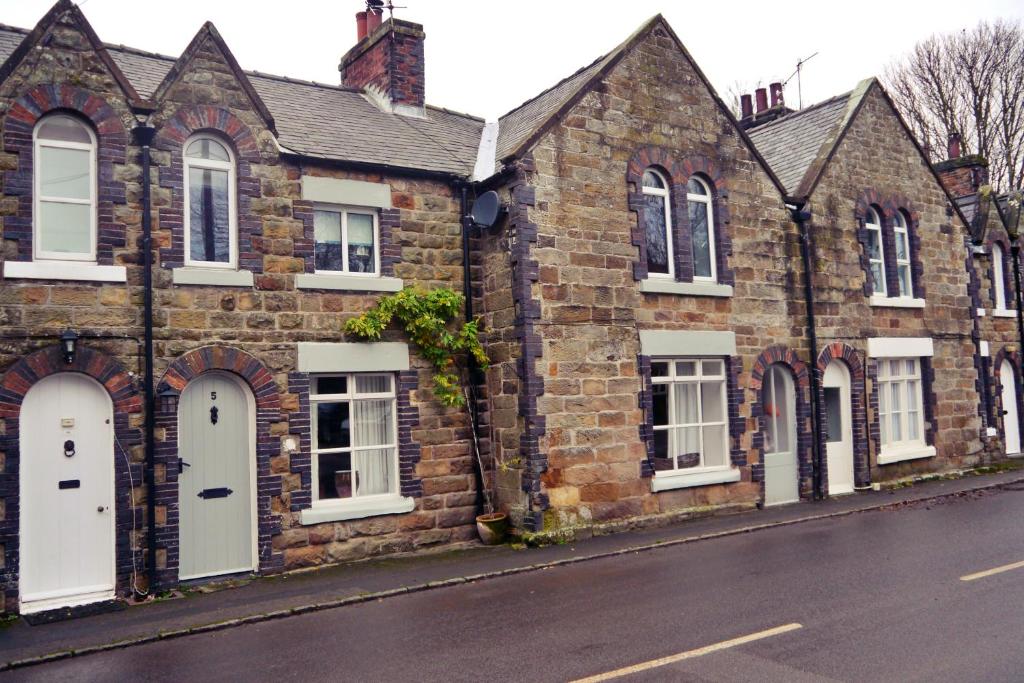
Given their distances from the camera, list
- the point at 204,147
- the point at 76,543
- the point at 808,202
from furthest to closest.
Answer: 1. the point at 808,202
2. the point at 204,147
3. the point at 76,543

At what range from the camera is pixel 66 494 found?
32.8 ft

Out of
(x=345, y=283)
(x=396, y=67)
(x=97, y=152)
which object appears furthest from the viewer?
(x=396, y=67)

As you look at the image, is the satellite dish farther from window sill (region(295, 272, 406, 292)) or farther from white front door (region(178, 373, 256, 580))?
white front door (region(178, 373, 256, 580))

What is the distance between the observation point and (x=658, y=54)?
46.9 ft

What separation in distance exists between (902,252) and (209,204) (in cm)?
1387

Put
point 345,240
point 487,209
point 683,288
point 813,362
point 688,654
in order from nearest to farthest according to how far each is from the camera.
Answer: point 688,654
point 345,240
point 487,209
point 683,288
point 813,362

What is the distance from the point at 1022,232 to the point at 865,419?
967 cm

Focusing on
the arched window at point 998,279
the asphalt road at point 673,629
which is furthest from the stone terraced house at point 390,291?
the arched window at point 998,279

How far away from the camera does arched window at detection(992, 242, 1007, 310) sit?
2095 cm

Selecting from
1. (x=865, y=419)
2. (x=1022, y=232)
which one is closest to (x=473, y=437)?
(x=865, y=419)

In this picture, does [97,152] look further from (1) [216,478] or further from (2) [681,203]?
(2) [681,203]

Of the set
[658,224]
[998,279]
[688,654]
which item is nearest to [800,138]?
[658,224]

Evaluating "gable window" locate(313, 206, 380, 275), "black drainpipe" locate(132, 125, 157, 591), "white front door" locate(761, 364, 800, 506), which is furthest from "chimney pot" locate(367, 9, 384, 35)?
"white front door" locate(761, 364, 800, 506)

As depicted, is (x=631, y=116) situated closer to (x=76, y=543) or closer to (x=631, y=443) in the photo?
(x=631, y=443)
